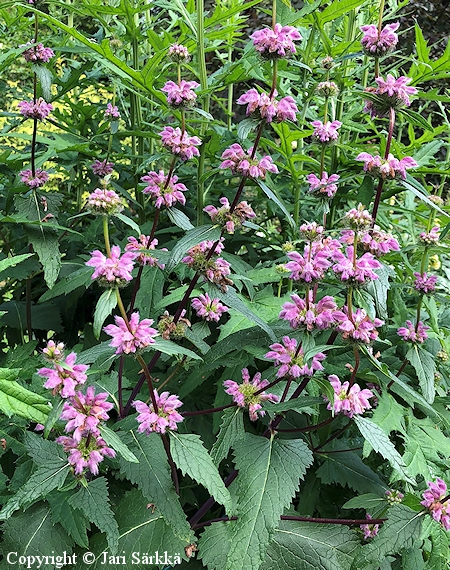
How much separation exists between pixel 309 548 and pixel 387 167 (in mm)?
792

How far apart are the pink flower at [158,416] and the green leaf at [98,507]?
5.1 inches

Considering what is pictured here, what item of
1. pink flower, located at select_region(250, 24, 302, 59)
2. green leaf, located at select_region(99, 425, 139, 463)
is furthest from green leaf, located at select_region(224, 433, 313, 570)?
pink flower, located at select_region(250, 24, 302, 59)

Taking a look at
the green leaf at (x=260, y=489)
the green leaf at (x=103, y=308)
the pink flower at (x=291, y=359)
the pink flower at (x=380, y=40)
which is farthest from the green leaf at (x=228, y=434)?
the pink flower at (x=380, y=40)

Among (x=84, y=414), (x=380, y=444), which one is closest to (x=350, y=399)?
(x=380, y=444)

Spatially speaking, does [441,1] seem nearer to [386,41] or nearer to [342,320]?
[386,41]

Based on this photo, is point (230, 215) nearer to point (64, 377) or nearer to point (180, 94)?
point (180, 94)

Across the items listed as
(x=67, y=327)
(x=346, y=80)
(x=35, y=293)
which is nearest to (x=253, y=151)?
(x=346, y=80)

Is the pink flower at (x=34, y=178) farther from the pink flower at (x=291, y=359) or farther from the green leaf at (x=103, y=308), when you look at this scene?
the pink flower at (x=291, y=359)

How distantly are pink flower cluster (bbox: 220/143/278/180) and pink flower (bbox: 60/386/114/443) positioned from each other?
49 centimetres

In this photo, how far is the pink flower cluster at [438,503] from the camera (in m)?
0.93

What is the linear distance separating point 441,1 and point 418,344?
16.1 ft

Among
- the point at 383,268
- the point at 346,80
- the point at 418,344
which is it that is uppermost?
the point at 346,80

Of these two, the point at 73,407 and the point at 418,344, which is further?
the point at 418,344

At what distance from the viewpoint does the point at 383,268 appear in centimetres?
97
